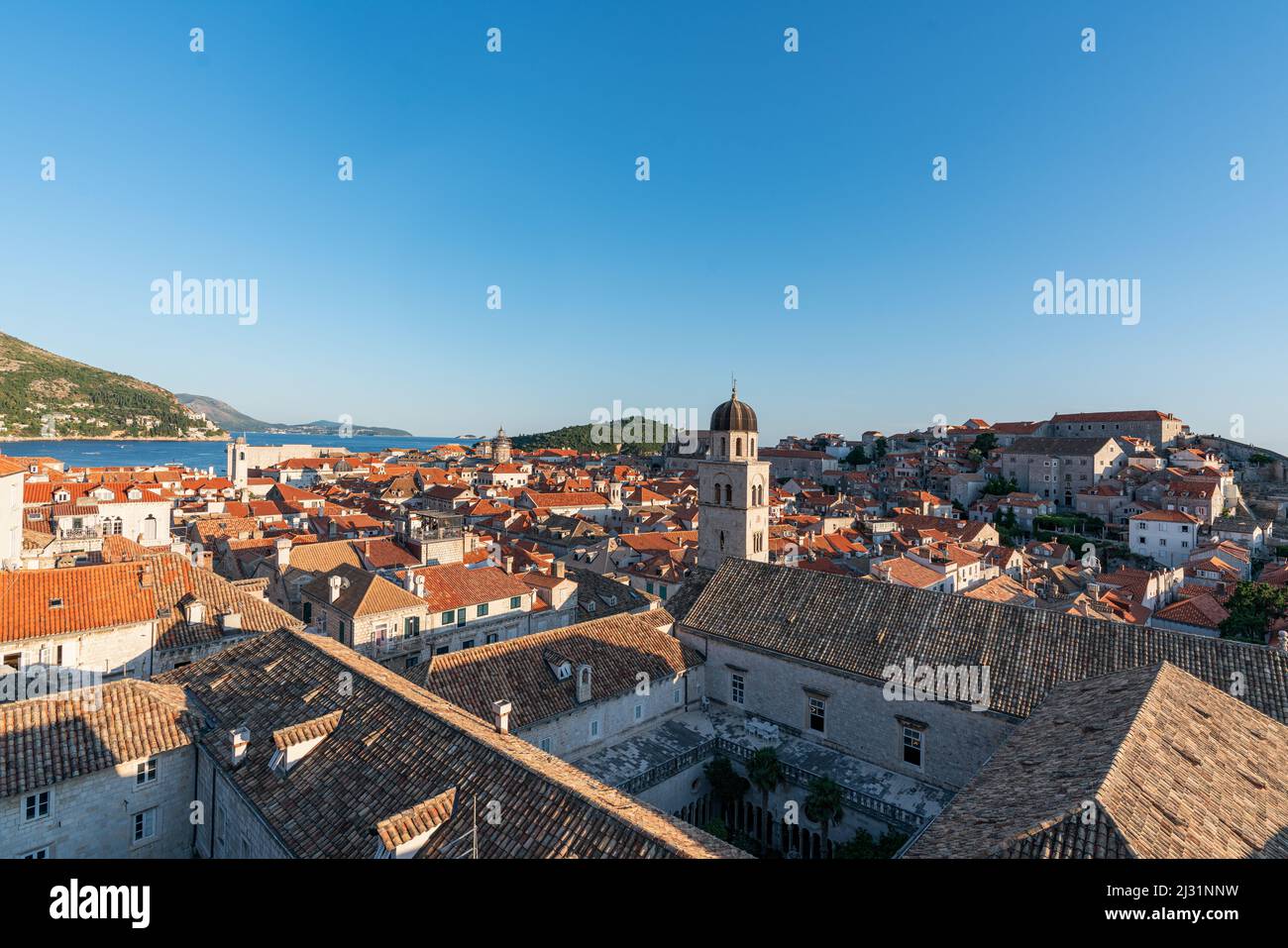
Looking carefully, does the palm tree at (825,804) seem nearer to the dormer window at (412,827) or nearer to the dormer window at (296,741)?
the dormer window at (412,827)

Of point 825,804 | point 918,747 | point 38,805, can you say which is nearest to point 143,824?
point 38,805

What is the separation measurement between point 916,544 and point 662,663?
5022 centimetres

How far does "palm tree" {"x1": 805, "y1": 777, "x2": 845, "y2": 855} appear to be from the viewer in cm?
2058

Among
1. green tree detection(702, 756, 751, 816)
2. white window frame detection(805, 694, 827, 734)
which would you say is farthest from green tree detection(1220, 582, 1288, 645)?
green tree detection(702, 756, 751, 816)

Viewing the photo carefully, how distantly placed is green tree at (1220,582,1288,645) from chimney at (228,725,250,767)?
Result: 2252 inches

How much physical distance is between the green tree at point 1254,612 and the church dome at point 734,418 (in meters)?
37.6

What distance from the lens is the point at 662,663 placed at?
2686cm

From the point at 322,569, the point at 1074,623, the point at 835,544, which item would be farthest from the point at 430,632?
the point at 835,544

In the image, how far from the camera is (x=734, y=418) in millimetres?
36062

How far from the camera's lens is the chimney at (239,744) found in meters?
15.1

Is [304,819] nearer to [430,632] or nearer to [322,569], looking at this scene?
[430,632]
